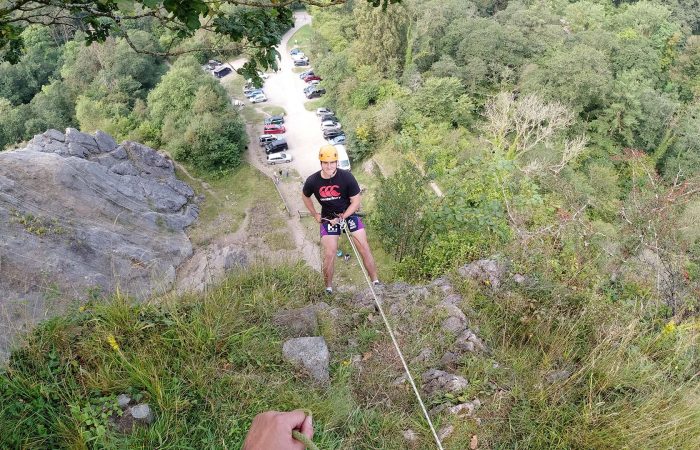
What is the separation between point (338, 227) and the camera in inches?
230

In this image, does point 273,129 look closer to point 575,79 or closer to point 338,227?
point 575,79

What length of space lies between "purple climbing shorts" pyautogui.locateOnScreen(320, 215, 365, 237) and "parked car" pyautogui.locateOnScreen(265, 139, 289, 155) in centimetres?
2291

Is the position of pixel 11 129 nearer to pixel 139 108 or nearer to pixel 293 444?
pixel 139 108

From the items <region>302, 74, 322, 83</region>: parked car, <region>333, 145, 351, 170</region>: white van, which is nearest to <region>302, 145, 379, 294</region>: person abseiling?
<region>333, 145, 351, 170</region>: white van

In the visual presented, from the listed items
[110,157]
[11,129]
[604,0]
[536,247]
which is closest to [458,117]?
[110,157]

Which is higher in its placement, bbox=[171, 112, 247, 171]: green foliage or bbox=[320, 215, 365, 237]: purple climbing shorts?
bbox=[320, 215, 365, 237]: purple climbing shorts

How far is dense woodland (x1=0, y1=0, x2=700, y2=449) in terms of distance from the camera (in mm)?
3404

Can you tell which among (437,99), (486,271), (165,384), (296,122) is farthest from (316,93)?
(165,384)

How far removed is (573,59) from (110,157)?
28.2 metres

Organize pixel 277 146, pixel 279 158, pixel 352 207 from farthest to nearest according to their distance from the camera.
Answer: pixel 277 146, pixel 279 158, pixel 352 207

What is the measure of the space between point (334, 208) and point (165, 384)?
3.29m

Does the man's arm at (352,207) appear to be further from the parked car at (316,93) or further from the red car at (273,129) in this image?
the parked car at (316,93)

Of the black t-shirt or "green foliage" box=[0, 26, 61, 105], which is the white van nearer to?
the black t-shirt

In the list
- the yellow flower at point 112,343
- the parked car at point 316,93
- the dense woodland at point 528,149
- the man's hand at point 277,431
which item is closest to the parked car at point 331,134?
the dense woodland at point 528,149
